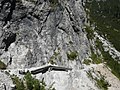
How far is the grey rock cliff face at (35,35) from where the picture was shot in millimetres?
42753

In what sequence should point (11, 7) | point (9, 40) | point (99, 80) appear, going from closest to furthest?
point (9, 40), point (11, 7), point (99, 80)

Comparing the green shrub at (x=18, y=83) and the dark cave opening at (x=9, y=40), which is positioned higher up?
the dark cave opening at (x=9, y=40)

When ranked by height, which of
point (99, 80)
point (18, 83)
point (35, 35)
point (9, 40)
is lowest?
point (99, 80)

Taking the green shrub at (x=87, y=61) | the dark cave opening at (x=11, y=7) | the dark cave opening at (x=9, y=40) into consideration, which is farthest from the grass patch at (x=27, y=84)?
the green shrub at (x=87, y=61)

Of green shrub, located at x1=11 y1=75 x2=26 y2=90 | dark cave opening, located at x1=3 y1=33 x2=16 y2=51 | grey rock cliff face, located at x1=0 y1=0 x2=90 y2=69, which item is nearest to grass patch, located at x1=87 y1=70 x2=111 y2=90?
grey rock cliff face, located at x1=0 y1=0 x2=90 y2=69

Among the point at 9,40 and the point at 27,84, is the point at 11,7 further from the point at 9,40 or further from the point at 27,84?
the point at 27,84

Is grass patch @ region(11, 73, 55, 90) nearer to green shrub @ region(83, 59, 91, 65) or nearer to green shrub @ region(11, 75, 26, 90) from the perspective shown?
green shrub @ region(11, 75, 26, 90)

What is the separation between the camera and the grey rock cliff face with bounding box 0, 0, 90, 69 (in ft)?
140

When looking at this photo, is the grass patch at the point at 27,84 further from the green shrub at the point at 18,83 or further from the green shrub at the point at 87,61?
the green shrub at the point at 87,61

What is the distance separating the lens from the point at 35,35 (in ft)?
149

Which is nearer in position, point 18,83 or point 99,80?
point 18,83

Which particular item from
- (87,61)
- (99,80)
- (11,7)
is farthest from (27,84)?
(87,61)

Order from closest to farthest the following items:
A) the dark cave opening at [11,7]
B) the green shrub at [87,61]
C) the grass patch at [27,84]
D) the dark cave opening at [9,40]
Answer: the grass patch at [27,84] < the dark cave opening at [9,40] < the dark cave opening at [11,7] < the green shrub at [87,61]

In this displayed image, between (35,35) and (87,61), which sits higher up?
(35,35)
